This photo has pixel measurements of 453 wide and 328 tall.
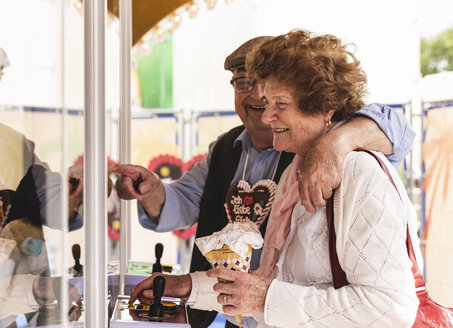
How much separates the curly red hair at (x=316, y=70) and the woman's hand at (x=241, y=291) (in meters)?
0.43

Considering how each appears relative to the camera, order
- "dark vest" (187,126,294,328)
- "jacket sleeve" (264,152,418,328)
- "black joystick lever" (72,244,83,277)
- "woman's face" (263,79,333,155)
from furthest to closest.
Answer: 1. "dark vest" (187,126,294,328)
2. "woman's face" (263,79,333,155)
3. "jacket sleeve" (264,152,418,328)
4. "black joystick lever" (72,244,83,277)

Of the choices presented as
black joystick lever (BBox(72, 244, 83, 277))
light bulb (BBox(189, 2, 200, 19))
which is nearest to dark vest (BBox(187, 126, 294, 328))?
black joystick lever (BBox(72, 244, 83, 277))

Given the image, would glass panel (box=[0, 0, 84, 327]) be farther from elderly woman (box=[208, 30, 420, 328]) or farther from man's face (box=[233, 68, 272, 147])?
man's face (box=[233, 68, 272, 147])

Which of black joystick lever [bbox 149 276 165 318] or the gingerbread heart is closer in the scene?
black joystick lever [bbox 149 276 165 318]

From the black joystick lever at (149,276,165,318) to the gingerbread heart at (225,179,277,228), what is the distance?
2.04 feet

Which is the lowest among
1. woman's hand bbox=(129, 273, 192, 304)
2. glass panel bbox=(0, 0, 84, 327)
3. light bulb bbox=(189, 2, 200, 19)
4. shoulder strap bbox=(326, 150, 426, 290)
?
woman's hand bbox=(129, 273, 192, 304)

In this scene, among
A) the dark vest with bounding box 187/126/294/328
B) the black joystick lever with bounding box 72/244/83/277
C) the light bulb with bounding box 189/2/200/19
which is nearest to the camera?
the black joystick lever with bounding box 72/244/83/277

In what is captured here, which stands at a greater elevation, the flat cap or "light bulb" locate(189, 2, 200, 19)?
"light bulb" locate(189, 2, 200, 19)

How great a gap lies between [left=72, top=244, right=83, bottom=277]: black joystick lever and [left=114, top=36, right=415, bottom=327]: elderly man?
44 centimetres

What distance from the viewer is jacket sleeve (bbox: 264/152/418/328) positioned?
113 cm

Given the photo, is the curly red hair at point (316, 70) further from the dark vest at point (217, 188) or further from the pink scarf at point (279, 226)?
the dark vest at point (217, 188)

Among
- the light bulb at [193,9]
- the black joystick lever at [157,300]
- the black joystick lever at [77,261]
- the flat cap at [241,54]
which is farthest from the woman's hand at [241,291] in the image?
the light bulb at [193,9]

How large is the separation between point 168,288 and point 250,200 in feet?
1.80

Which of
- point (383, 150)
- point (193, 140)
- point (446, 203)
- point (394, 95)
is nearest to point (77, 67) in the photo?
point (383, 150)
